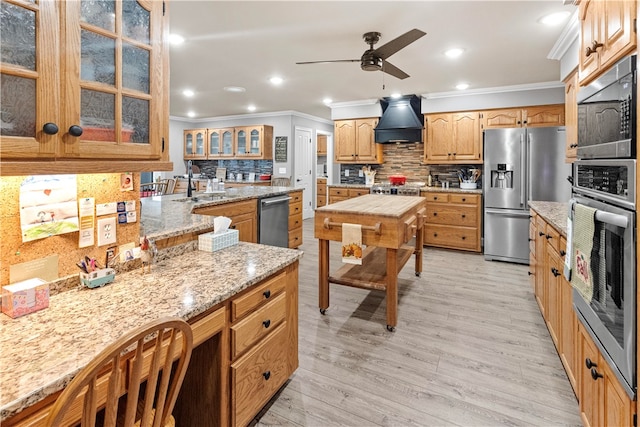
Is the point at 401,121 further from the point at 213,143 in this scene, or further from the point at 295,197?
the point at 213,143

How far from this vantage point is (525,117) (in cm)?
515

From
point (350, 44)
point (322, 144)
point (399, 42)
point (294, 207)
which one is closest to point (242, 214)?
point (294, 207)

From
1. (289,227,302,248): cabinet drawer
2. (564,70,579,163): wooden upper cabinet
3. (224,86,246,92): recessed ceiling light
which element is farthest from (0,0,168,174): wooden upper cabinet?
(224,86,246,92): recessed ceiling light

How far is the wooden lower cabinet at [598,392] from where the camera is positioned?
1.17 metres

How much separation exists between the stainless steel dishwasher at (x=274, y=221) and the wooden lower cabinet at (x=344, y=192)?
5.45 feet

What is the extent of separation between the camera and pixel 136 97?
53.6 inches

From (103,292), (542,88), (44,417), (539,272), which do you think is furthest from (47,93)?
(542,88)

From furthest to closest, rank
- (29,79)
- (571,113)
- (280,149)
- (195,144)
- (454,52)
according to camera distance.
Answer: (195,144) < (280,149) < (454,52) < (571,113) < (29,79)

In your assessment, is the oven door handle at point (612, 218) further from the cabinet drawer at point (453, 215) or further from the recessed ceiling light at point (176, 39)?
the cabinet drawer at point (453, 215)

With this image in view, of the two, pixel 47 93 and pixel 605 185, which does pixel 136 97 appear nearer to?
pixel 47 93

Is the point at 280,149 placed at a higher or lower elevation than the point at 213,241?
→ higher

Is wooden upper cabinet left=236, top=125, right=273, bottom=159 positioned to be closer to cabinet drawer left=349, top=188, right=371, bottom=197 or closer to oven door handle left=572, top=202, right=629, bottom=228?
cabinet drawer left=349, top=188, right=371, bottom=197

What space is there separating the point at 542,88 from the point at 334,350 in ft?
16.0

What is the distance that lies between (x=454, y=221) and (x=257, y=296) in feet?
14.4
